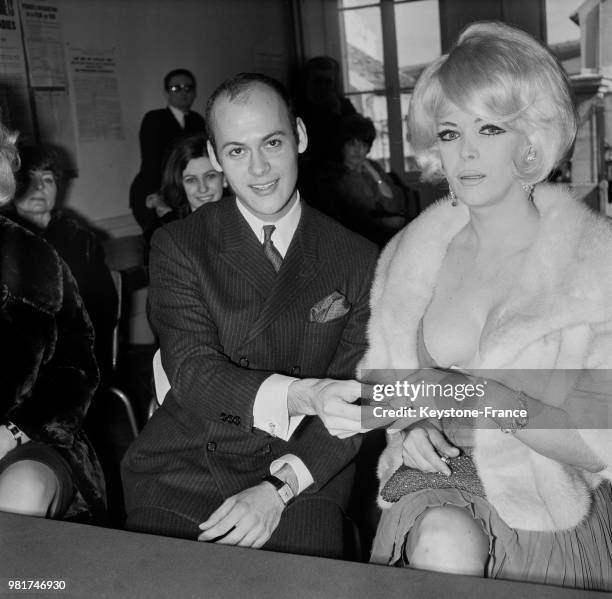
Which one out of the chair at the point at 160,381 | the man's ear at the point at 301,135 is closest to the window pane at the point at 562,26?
the man's ear at the point at 301,135

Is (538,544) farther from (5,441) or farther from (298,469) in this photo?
(5,441)

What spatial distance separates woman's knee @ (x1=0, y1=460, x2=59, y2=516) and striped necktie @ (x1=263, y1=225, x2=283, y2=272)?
575 millimetres

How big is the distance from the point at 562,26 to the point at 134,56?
2.43 meters

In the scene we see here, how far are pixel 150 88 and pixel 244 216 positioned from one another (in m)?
3.26

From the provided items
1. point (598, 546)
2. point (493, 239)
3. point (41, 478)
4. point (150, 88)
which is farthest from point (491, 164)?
point (150, 88)

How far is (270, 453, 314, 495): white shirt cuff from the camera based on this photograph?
4.16 ft

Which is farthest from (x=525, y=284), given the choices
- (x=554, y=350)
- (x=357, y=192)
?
Result: (x=357, y=192)

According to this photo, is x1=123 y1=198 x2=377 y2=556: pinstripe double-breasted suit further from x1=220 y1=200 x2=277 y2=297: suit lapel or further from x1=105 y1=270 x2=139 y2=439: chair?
x1=105 y1=270 x2=139 y2=439: chair

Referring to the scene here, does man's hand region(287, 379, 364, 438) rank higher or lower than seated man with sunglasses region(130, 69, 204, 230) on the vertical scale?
lower

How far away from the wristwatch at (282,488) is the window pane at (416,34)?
4737 mm

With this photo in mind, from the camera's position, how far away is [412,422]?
1164 mm

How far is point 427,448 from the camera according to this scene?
1.11 m

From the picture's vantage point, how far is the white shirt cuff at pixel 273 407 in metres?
1.16

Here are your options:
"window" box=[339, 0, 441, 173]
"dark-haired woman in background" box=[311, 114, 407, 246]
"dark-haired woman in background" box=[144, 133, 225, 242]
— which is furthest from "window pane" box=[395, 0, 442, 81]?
"dark-haired woman in background" box=[144, 133, 225, 242]
